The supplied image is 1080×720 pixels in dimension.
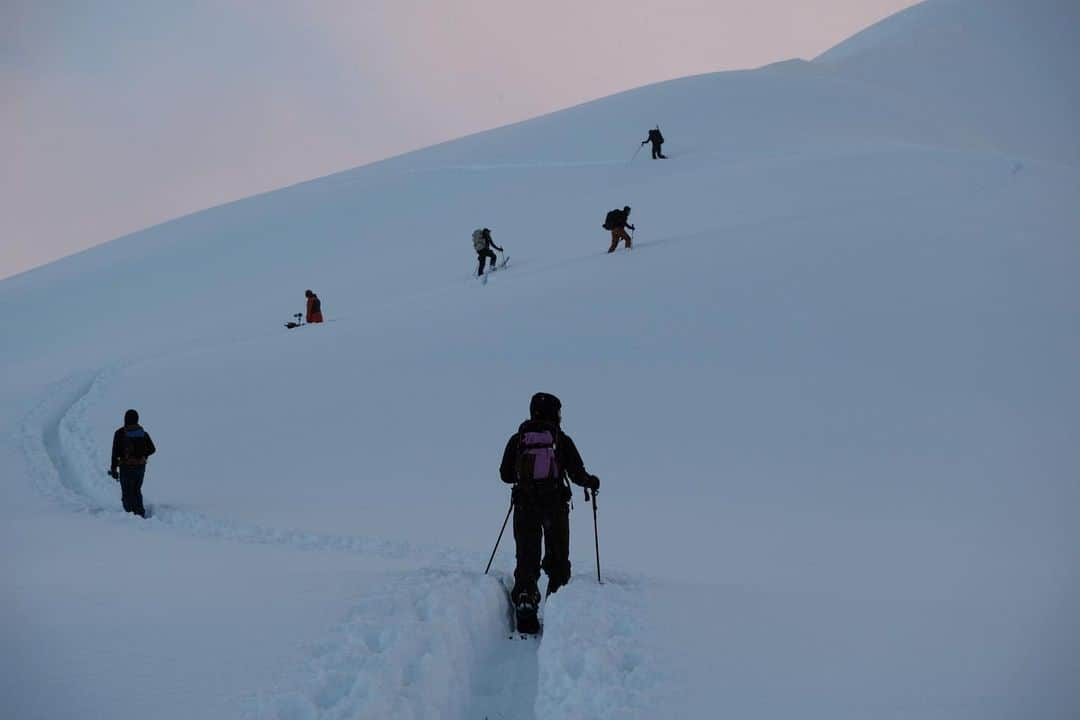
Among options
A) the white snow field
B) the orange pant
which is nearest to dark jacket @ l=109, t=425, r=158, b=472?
the white snow field

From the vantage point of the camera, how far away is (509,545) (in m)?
7.67

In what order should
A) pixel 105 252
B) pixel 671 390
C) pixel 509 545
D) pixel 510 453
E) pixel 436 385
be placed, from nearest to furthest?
pixel 510 453, pixel 509 545, pixel 671 390, pixel 436 385, pixel 105 252

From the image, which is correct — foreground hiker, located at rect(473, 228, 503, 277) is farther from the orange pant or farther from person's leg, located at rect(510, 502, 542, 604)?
person's leg, located at rect(510, 502, 542, 604)

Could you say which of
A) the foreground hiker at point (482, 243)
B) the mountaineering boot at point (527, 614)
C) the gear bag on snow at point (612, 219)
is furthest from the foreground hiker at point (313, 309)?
the mountaineering boot at point (527, 614)

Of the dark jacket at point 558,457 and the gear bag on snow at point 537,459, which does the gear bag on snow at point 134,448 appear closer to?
the dark jacket at point 558,457

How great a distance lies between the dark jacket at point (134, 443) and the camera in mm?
8672

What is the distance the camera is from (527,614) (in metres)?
5.06

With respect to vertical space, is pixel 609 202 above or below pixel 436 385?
above

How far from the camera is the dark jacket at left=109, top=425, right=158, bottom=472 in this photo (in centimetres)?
867

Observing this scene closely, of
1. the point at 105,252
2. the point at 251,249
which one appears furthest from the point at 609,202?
the point at 105,252

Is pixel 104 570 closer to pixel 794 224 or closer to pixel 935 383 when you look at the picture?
pixel 935 383

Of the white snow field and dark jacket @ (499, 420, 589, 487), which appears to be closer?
the white snow field

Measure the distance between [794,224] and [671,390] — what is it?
7219 mm

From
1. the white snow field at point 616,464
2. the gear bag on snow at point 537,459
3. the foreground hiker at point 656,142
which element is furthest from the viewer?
the foreground hiker at point 656,142
